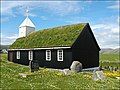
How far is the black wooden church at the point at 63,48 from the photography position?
36938 mm

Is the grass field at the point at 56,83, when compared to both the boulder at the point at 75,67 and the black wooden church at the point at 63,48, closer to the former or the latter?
the boulder at the point at 75,67

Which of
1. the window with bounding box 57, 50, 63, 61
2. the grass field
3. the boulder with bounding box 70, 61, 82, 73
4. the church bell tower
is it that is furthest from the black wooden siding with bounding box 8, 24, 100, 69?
the church bell tower

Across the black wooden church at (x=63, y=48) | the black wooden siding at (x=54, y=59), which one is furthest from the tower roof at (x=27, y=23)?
the black wooden siding at (x=54, y=59)

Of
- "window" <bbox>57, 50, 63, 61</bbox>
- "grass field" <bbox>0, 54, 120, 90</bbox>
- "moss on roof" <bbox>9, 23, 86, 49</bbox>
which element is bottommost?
"grass field" <bbox>0, 54, 120, 90</bbox>

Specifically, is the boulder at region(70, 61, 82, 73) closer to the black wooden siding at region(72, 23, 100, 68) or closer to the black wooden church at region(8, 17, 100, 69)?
the black wooden church at region(8, 17, 100, 69)

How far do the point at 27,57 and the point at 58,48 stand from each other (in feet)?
33.4

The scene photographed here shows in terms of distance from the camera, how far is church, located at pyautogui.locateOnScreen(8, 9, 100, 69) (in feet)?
121

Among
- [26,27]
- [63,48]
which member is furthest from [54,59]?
[26,27]

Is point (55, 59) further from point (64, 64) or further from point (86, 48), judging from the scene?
point (86, 48)

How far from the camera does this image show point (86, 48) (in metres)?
39.4

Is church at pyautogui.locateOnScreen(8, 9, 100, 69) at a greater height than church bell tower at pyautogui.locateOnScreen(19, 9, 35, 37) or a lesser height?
lesser

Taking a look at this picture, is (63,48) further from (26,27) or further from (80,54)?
(26,27)

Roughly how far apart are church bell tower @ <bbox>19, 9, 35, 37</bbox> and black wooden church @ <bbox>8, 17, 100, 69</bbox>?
11.7 meters

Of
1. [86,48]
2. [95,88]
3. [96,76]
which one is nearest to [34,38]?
[86,48]
